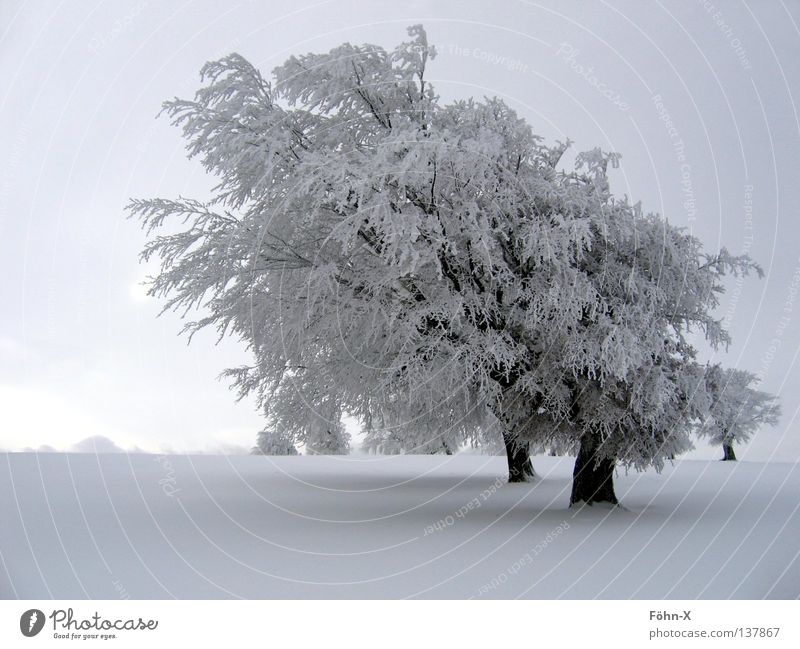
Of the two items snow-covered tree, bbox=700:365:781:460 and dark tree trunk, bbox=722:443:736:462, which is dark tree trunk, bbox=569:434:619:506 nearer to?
snow-covered tree, bbox=700:365:781:460

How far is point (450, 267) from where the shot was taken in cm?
992

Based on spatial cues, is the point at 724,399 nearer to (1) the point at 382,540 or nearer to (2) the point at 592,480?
(2) the point at 592,480

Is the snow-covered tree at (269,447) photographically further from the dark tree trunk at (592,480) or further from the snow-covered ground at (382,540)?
the dark tree trunk at (592,480)

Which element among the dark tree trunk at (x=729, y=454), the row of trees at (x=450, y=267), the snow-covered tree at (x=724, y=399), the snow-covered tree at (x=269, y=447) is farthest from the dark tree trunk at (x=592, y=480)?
the snow-covered tree at (x=269, y=447)

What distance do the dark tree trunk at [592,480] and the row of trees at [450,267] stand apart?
34 mm

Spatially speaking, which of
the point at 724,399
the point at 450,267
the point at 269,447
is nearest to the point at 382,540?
the point at 450,267

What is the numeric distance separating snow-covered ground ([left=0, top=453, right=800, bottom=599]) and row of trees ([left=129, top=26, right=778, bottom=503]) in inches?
67.1

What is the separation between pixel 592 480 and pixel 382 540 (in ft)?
14.1

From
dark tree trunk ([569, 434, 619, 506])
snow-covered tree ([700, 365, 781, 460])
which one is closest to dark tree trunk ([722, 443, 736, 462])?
snow-covered tree ([700, 365, 781, 460])

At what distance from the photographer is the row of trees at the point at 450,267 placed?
370 inches

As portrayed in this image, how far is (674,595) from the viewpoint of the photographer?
5926 mm

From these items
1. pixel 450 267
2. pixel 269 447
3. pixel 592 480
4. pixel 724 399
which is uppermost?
pixel 450 267

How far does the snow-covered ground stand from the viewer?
20.1 ft
